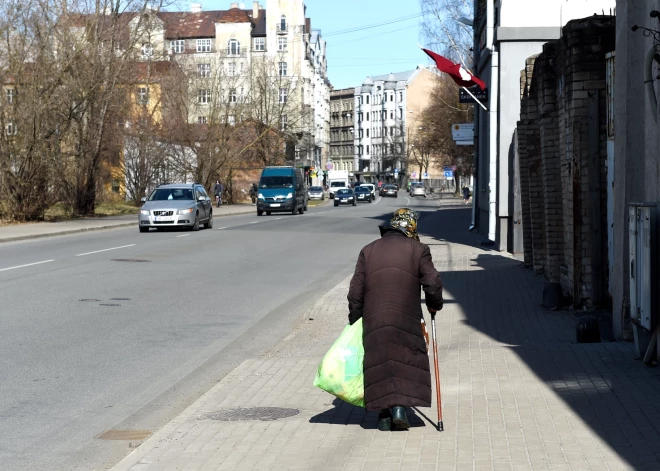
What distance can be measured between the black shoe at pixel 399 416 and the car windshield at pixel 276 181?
50.8 metres

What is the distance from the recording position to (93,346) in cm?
1134

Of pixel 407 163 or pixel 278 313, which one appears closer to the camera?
pixel 278 313

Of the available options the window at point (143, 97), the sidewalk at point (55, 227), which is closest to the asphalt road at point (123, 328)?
the sidewalk at point (55, 227)

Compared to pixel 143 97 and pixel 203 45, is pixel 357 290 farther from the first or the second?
pixel 203 45

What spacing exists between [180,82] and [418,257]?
64.4 meters

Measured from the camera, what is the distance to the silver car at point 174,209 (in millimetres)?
35750

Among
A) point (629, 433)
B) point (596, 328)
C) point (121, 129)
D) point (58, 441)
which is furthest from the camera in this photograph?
point (121, 129)

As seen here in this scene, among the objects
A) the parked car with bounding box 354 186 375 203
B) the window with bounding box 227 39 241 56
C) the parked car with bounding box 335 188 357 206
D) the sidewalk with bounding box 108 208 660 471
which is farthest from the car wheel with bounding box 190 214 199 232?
the window with bounding box 227 39 241 56

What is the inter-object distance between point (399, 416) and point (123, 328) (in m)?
6.36

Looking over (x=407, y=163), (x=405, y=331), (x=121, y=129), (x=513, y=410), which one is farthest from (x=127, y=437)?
(x=407, y=163)

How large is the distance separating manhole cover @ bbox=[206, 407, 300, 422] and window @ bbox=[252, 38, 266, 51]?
128 m

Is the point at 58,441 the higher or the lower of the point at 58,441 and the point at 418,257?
the lower

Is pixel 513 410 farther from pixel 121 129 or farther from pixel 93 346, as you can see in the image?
pixel 121 129

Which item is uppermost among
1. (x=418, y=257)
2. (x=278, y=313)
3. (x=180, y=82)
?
(x=180, y=82)
